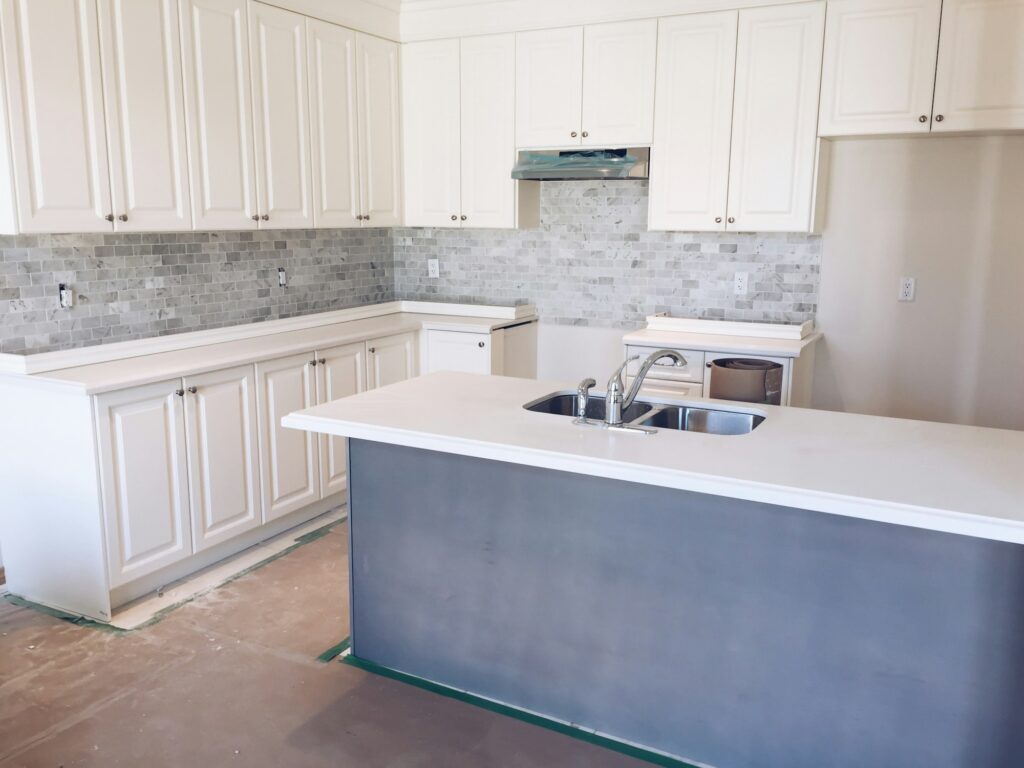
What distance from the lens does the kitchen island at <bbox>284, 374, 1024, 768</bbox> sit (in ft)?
6.23

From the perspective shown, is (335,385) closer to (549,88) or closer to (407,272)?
(407,272)

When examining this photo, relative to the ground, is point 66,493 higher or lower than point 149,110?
lower

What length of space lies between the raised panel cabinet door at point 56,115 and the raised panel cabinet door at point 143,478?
0.67 m

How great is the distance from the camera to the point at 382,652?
9.00ft

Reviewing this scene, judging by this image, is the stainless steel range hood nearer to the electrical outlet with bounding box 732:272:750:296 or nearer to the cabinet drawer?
the electrical outlet with bounding box 732:272:750:296

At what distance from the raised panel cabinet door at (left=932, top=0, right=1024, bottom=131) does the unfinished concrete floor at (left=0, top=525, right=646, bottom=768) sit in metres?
2.93

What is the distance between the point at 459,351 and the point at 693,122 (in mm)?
1676

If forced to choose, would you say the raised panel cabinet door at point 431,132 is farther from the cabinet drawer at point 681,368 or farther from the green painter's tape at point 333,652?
the green painter's tape at point 333,652

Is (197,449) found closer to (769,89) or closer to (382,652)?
(382,652)

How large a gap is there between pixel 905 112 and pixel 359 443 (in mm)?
2741

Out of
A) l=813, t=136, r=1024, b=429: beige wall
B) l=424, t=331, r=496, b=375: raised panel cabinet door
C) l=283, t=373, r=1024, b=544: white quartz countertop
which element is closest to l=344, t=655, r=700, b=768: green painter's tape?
l=283, t=373, r=1024, b=544: white quartz countertop

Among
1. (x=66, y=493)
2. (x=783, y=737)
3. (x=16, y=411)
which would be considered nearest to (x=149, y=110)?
(x=16, y=411)

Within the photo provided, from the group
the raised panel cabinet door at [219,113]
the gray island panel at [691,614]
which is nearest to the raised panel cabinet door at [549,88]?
the raised panel cabinet door at [219,113]

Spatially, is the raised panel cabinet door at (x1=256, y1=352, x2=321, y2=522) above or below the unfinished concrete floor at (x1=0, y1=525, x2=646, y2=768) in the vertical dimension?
above
